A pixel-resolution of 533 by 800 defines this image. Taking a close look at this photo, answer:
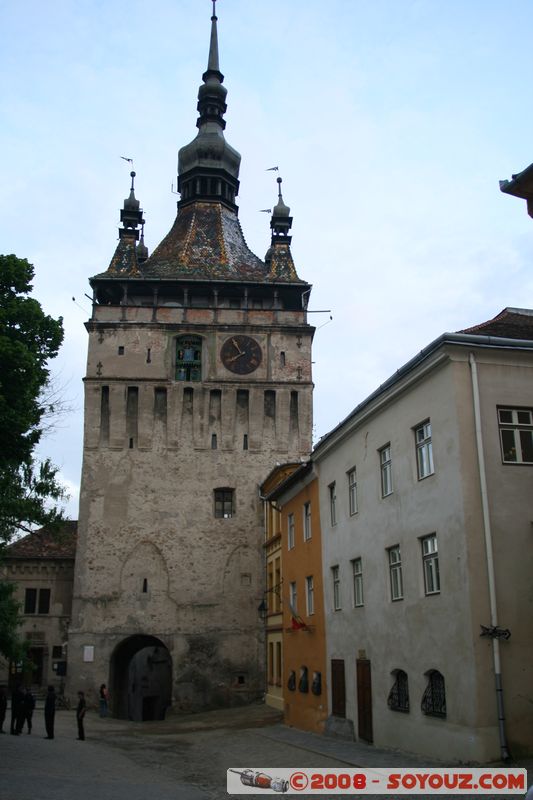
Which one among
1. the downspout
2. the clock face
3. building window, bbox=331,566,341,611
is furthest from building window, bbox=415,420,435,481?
the clock face

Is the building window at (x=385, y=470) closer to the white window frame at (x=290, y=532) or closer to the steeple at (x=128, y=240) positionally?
the white window frame at (x=290, y=532)

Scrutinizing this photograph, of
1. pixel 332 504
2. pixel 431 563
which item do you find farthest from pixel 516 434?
pixel 332 504

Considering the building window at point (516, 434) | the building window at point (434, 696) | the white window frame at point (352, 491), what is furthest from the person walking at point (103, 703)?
the building window at point (516, 434)

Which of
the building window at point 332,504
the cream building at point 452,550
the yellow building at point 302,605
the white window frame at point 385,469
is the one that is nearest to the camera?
the cream building at point 452,550

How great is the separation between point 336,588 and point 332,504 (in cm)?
226

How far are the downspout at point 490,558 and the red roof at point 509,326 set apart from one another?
129 centimetres

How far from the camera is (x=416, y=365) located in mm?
16172

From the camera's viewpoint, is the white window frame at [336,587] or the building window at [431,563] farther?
the white window frame at [336,587]

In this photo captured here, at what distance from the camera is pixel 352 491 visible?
68.4 feet

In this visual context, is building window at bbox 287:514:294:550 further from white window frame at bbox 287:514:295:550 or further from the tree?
the tree

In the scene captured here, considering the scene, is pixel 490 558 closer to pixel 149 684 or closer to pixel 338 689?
pixel 338 689

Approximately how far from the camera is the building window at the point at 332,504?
2212 centimetres

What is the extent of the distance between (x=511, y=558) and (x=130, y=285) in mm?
29707

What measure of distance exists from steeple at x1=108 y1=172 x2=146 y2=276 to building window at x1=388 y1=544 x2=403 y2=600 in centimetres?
2664
